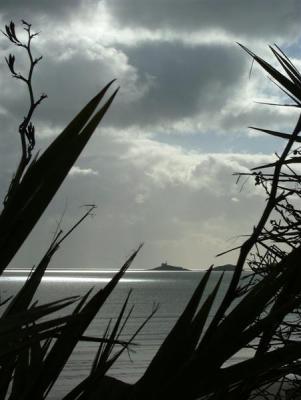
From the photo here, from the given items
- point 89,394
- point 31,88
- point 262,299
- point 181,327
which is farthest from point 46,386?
point 31,88

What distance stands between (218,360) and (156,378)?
9 centimetres

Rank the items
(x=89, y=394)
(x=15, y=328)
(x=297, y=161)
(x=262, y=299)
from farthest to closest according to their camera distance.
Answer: (x=297, y=161)
(x=89, y=394)
(x=262, y=299)
(x=15, y=328)

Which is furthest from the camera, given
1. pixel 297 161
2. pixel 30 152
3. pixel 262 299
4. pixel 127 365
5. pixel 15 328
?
pixel 127 365

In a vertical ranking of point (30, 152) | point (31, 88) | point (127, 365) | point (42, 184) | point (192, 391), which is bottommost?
point (192, 391)

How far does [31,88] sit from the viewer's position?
1.43 meters

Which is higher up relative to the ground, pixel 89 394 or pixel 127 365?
pixel 127 365

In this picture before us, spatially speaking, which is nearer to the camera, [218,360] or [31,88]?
[218,360]

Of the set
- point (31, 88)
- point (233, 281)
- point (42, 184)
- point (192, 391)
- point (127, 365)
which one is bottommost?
point (192, 391)

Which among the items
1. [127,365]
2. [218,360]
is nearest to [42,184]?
[218,360]

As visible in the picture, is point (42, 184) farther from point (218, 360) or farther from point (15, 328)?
point (218, 360)

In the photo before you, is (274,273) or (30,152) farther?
(30,152)

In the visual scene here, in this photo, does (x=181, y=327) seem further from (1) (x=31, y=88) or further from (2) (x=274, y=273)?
(1) (x=31, y=88)

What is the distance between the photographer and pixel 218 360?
68 centimetres

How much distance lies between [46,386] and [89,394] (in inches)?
3.3
